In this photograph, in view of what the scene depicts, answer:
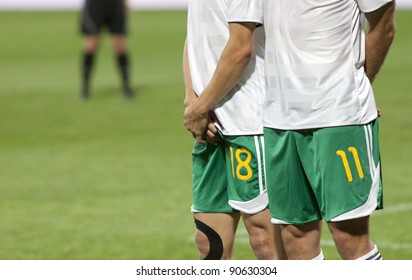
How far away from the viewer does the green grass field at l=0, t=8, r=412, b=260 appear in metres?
7.91

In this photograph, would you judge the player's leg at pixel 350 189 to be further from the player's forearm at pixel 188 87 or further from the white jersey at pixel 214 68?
the player's forearm at pixel 188 87

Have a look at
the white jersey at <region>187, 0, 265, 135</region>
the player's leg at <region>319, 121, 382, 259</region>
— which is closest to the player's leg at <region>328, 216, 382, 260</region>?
the player's leg at <region>319, 121, 382, 259</region>

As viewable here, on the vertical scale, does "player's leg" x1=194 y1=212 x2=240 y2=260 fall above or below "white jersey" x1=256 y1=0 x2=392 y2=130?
below

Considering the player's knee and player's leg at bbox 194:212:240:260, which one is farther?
player's leg at bbox 194:212:240:260

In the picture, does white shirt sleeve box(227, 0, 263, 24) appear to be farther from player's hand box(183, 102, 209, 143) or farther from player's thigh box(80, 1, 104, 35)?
player's thigh box(80, 1, 104, 35)

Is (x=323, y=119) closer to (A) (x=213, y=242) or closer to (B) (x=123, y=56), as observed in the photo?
(A) (x=213, y=242)

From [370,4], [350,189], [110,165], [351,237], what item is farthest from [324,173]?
[110,165]

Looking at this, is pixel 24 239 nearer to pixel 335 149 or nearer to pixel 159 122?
pixel 335 149

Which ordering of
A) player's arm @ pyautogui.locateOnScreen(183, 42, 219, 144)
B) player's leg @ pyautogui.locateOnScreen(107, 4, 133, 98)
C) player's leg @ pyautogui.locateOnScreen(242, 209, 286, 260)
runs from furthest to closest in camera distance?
player's leg @ pyautogui.locateOnScreen(107, 4, 133, 98) → player's leg @ pyautogui.locateOnScreen(242, 209, 286, 260) → player's arm @ pyautogui.locateOnScreen(183, 42, 219, 144)

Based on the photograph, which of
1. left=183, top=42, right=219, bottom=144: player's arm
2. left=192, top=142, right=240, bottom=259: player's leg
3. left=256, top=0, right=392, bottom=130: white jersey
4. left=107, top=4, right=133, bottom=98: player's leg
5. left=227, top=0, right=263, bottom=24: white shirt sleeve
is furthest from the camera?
left=107, top=4, right=133, bottom=98: player's leg

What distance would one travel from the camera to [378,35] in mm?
4707

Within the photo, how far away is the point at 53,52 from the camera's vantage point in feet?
81.0

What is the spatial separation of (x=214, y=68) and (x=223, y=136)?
12.3 inches

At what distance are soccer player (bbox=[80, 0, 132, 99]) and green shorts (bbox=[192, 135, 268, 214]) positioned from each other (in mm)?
11382
